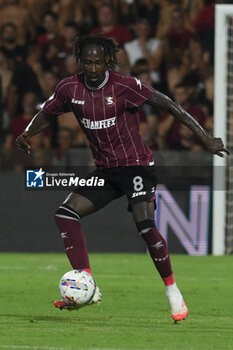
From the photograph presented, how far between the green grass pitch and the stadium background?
0.58m

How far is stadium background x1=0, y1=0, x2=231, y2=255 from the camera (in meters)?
13.9

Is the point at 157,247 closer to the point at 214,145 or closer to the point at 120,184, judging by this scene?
the point at 120,184

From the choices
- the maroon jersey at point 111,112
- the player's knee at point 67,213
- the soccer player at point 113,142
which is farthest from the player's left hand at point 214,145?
the player's knee at point 67,213

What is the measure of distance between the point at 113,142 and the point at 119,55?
821cm

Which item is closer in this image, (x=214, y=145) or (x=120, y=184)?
(x=214, y=145)

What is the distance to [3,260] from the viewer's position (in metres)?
13.2

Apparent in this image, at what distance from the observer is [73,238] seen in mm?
7238

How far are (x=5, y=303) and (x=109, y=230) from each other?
5.80 meters

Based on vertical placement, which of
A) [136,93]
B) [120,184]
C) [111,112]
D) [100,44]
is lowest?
[120,184]

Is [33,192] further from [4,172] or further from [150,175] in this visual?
[150,175]

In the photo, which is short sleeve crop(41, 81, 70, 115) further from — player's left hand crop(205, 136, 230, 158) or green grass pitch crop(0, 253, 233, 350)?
green grass pitch crop(0, 253, 233, 350)

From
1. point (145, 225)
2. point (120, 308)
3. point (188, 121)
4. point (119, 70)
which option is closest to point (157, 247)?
point (145, 225)

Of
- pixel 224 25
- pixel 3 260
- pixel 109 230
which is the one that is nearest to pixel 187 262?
pixel 109 230

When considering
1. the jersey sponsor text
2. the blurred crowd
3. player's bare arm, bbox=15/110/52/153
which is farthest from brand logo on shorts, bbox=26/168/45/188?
the blurred crowd
